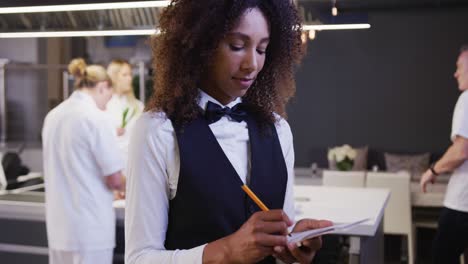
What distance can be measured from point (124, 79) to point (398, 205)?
2612 millimetres

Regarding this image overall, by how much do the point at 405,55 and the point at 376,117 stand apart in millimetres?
835

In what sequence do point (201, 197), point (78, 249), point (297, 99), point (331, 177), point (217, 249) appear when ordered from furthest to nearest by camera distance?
point (297, 99), point (331, 177), point (78, 249), point (201, 197), point (217, 249)

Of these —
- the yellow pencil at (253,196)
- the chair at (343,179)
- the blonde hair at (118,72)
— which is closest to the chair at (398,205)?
the chair at (343,179)

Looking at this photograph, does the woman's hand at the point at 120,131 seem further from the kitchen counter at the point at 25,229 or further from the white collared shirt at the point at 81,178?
the white collared shirt at the point at 81,178

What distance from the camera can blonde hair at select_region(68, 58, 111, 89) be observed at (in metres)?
3.24

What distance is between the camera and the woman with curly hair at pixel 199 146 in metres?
1.17

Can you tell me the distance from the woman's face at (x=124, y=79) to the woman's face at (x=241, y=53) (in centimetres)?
355

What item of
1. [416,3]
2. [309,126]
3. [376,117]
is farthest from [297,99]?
[416,3]

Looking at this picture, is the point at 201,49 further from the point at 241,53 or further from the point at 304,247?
the point at 304,247

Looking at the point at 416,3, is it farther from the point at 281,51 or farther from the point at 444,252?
the point at 281,51

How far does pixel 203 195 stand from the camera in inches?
46.7

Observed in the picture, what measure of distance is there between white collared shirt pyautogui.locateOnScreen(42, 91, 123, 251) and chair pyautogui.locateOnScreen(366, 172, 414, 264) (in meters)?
3.02

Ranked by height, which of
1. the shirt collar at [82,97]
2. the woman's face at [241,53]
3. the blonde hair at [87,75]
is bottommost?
the shirt collar at [82,97]

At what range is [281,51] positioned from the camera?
1350 mm
